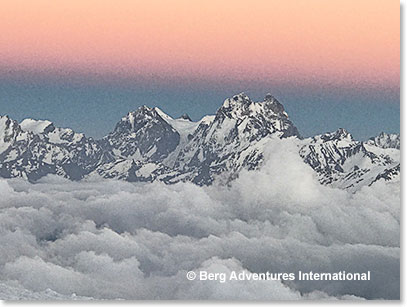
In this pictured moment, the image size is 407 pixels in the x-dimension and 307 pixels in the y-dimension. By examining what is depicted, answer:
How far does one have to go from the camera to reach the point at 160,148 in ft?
223

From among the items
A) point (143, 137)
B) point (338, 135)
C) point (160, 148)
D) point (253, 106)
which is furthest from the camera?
point (160, 148)

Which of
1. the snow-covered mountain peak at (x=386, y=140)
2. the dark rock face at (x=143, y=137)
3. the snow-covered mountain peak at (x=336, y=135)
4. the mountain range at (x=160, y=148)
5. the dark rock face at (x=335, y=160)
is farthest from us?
the dark rock face at (x=335, y=160)

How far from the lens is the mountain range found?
5800 cm

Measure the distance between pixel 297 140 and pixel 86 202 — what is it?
19428mm

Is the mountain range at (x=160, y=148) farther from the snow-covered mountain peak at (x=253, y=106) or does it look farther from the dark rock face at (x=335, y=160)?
the dark rock face at (x=335, y=160)

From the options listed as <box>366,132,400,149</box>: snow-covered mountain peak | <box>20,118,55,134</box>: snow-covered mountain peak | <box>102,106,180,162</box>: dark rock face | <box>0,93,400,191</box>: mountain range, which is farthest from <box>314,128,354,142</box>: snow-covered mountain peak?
<box>20,118,55,134</box>: snow-covered mountain peak

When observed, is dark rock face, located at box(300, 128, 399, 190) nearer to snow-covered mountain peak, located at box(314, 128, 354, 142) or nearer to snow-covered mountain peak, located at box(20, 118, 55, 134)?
snow-covered mountain peak, located at box(314, 128, 354, 142)

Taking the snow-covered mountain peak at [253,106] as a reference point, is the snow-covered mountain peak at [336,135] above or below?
below

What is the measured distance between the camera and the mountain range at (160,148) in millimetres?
Result: 58000

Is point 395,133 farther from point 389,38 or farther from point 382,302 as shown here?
point 382,302

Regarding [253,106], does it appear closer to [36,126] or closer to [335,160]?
[36,126]

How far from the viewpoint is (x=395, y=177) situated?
53281mm

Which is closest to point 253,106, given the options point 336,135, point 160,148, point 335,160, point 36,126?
point 336,135

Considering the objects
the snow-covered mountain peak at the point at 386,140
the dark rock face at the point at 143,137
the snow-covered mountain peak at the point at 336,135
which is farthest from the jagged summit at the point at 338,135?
the dark rock face at the point at 143,137
